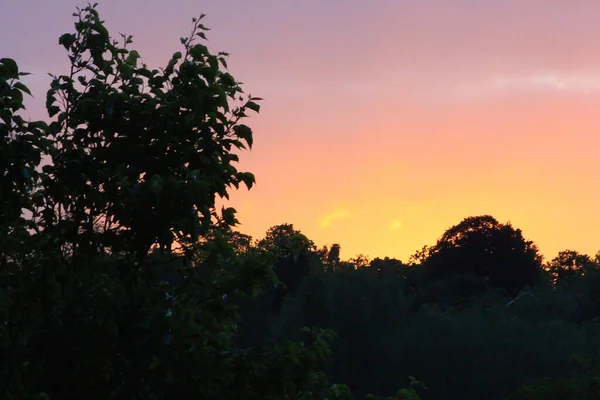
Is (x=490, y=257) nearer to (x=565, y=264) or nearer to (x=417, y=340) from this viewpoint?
(x=565, y=264)

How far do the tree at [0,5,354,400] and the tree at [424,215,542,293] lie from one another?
331ft

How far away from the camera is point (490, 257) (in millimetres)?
113812

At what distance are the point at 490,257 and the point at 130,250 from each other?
104852mm

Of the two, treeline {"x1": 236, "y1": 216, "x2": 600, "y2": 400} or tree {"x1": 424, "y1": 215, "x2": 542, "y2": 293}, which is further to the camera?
tree {"x1": 424, "y1": 215, "x2": 542, "y2": 293}

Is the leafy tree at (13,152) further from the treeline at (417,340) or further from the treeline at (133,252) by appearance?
the treeline at (417,340)

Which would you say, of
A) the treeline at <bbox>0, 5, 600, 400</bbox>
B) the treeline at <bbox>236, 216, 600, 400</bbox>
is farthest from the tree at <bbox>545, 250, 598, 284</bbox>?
the treeline at <bbox>0, 5, 600, 400</bbox>

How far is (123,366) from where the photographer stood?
35.6ft

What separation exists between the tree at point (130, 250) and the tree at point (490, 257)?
101m

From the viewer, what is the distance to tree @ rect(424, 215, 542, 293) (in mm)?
112188

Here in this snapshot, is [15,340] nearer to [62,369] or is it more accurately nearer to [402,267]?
[62,369]

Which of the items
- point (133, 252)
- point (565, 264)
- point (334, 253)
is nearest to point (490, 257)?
point (565, 264)

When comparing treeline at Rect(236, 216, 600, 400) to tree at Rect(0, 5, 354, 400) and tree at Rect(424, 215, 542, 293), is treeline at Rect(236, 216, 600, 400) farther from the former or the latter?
tree at Rect(0, 5, 354, 400)

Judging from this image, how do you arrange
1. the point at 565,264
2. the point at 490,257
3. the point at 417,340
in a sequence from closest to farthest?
1. the point at 417,340
2. the point at 490,257
3. the point at 565,264

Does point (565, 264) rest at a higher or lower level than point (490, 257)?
higher
